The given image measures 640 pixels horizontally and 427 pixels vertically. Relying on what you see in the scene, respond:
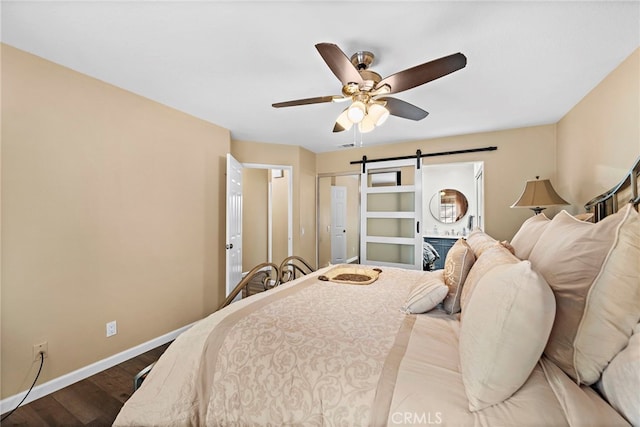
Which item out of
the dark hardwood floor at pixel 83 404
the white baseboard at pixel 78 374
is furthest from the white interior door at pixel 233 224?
the dark hardwood floor at pixel 83 404

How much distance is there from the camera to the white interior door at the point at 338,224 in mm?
5949

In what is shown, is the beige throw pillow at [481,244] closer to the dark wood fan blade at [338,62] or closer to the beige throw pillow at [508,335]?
the beige throw pillow at [508,335]

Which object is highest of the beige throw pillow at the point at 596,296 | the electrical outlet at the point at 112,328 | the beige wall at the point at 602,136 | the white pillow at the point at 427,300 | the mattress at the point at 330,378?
the beige wall at the point at 602,136

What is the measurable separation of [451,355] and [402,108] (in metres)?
1.71

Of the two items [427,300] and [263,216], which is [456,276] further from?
[263,216]

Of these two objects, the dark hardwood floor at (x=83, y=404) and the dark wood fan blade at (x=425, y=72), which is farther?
the dark hardwood floor at (x=83, y=404)

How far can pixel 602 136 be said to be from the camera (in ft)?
7.37

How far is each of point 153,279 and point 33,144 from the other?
4.83 feet

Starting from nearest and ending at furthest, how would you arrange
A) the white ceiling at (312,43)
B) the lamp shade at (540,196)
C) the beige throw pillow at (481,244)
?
the white ceiling at (312,43) < the beige throw pillow at (481,244) < the lamp shade at (540,196)

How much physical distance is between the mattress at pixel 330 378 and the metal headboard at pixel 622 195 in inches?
47.9

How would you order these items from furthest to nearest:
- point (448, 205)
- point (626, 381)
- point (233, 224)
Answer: point (448, 205)
point (233, 224)
point (626, 381)

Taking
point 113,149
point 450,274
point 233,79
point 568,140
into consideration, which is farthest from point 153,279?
point 568,140

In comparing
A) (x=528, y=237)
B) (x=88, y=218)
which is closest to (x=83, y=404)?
(x=88, y=218)

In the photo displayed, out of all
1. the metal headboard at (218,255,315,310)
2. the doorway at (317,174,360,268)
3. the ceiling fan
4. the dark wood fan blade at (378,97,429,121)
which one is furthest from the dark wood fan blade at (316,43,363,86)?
the doorway at (317,174,360,268)
